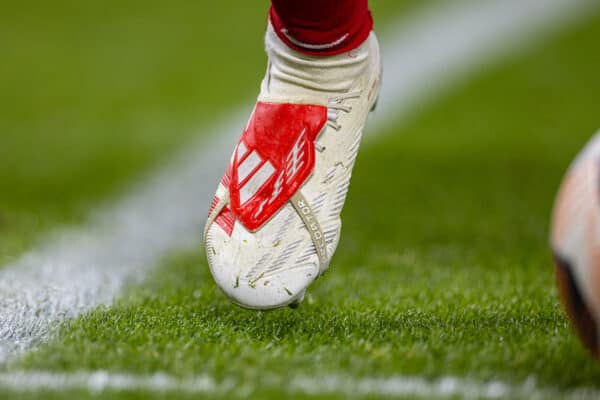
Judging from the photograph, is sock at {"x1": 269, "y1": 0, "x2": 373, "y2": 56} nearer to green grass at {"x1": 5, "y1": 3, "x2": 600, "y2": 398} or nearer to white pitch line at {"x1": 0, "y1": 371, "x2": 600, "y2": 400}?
green grass at {"x1": 5, "y1": 3, "x2": 600, "y2": 398}

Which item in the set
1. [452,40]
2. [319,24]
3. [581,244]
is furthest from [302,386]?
[452,40]

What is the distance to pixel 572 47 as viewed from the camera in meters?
9.71

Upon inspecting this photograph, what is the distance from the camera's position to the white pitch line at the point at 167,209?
2528 millimetres

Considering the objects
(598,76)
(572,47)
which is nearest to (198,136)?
(598,76)

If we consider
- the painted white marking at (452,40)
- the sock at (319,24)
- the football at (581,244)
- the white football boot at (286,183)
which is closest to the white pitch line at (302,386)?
the football at (581,244)

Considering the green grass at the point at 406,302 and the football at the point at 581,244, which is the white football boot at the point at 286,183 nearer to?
the green grass at the point at 406,302

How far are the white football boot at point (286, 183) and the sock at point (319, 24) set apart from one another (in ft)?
0.08

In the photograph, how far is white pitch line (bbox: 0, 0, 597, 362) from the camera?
2528 millimetres

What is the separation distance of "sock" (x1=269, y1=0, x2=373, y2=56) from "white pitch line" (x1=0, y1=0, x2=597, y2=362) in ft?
2.82

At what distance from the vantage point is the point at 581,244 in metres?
1.74

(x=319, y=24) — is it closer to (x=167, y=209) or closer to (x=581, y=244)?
(x=581, y=244)

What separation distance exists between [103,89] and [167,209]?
12.8ft

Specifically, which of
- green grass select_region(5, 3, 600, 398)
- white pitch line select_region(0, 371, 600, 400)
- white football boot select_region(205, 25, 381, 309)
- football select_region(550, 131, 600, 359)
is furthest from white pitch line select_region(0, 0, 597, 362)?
football select_region(550, 131, 600, 359)

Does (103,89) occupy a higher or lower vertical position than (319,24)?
lower
